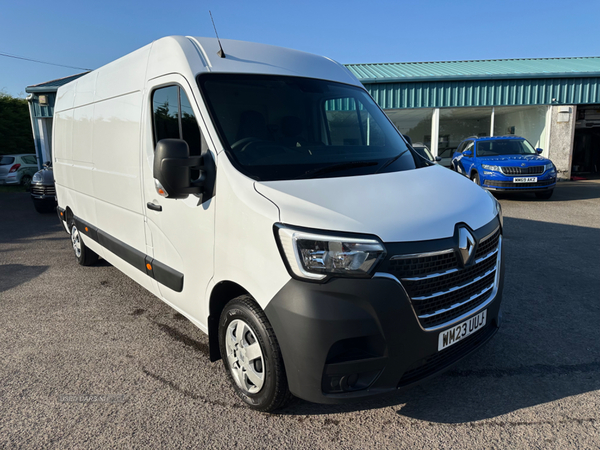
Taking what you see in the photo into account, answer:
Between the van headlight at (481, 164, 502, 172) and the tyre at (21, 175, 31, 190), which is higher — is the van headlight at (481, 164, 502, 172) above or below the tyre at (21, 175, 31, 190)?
above

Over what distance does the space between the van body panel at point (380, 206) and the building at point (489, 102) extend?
14.6 m

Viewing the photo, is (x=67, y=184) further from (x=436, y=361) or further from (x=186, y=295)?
(x=436, y=361)

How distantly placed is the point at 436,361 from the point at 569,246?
5.13m

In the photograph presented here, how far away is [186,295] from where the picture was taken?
2979mm

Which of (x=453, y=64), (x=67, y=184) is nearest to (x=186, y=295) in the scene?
(x=67, y=184)

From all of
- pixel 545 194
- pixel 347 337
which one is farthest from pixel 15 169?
pixel 347 337

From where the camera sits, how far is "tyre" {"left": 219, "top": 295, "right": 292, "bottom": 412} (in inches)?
89.7

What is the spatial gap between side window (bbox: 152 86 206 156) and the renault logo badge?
1.61 meters

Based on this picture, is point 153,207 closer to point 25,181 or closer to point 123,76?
point 123,76

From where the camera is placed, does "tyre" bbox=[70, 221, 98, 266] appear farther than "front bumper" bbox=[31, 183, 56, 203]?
No

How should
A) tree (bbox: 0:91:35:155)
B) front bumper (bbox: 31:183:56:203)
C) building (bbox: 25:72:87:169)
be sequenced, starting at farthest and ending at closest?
tree (bbox: 0:91:35:155), building (bbox: 25:72:87:169), front bumper (bbox: 31:183:56:203)

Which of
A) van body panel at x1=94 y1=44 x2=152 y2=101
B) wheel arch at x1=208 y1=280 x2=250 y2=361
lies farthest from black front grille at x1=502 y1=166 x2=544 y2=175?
wheel arch at x1=208 y1=280 x2=250 y2=361

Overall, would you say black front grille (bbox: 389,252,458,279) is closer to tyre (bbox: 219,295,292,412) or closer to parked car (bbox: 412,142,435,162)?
tyre (bbox: 219,295,292,412)

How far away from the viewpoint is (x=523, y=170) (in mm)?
10711
